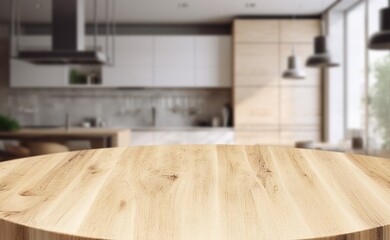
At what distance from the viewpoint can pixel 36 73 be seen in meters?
7.48

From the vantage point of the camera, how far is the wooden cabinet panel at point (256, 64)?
7.15 meters

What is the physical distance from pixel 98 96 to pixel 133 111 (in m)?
0.70

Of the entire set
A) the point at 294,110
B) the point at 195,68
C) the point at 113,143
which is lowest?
the point at 113,143

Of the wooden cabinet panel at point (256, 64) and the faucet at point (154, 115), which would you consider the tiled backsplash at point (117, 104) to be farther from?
the wooden cabinet panel at point (256, 64)

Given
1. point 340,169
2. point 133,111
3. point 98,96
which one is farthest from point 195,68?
point 340,169

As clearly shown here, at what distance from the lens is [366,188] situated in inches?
29.2

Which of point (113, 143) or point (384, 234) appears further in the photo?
point (113, 143)

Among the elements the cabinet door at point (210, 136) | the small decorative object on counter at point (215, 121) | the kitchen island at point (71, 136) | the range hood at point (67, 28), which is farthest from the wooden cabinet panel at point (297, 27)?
the kitchen island at point (71, 136)

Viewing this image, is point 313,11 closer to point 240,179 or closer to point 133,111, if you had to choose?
point 133,111

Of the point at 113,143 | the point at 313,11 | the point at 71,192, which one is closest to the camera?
the point at 71,192

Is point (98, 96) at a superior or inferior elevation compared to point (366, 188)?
superior

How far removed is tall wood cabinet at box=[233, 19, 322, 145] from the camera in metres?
7.13

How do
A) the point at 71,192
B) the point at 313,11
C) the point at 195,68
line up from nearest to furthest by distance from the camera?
the point at 71,192
the point at 313,11
the point at 195,68

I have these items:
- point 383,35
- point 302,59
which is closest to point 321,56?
point 383,35
